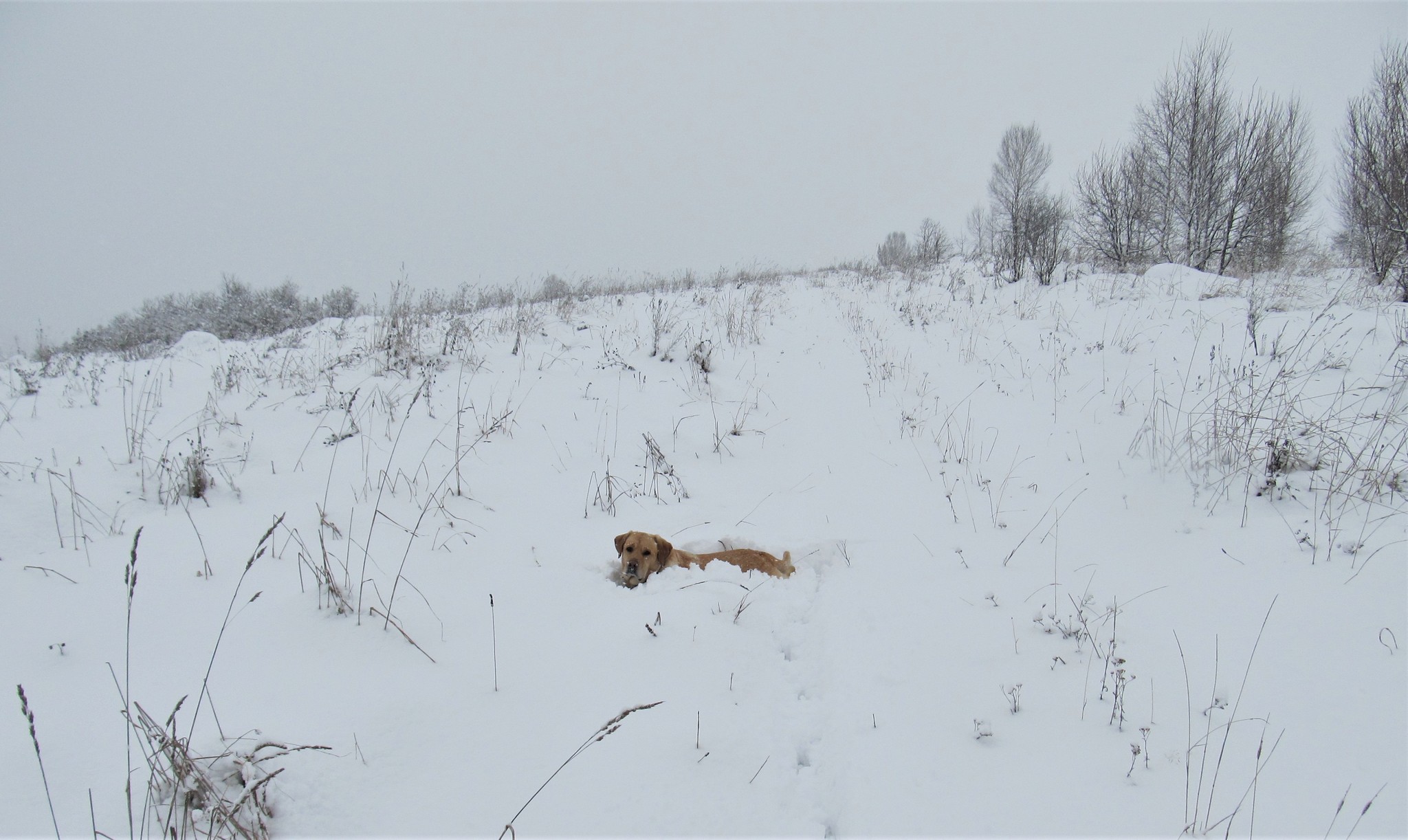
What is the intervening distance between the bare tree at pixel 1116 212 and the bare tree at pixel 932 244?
6203mm

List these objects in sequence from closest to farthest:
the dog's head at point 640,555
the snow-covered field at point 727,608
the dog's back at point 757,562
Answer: the snow-covered field at point 727,608
the dog's head at point 640,555
the dog's back at point 757,562

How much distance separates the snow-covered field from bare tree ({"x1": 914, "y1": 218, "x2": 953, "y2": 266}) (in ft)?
56.1

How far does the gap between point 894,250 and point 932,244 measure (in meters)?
4.33

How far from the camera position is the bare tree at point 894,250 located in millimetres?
22209

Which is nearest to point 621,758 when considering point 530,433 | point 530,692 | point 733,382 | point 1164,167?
Answer: point 530,692

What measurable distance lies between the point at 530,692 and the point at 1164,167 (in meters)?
17.2

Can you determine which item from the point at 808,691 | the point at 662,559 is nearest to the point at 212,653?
the point at 662,559

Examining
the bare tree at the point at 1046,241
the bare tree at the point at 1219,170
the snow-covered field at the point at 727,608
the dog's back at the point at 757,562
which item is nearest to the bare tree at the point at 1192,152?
the bare tree at the point at 1219,170

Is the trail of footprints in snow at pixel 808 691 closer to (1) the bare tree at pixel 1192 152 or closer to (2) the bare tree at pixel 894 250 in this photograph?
(1) the bare tree at pixel 1192 152

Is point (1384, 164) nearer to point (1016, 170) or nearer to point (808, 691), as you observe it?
point (808, 691)

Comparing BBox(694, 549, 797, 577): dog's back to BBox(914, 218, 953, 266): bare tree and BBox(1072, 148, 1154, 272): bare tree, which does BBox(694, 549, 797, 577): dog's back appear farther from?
BBox(914, 218, 953, 266): bare tree

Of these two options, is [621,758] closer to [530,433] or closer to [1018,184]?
[530,433]

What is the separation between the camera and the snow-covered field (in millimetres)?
1343

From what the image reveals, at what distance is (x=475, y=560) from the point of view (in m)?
2.46
